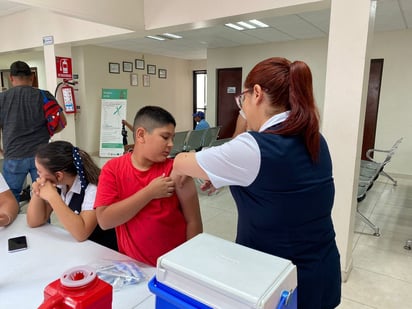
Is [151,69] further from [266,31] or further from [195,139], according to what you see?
[195,139]

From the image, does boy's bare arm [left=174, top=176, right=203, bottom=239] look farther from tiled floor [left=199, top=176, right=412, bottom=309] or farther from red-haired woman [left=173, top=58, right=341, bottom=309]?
tiled floor [left=199, top=176, right=412, bottom=309]

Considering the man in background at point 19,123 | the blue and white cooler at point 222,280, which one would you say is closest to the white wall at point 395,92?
the man in background at point 19,123

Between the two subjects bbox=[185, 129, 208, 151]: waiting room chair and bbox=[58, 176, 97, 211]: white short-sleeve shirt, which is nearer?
bbox=[58, 176, 97, 211]: white short-sleeve shirt

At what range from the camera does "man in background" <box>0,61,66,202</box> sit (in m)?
2.69

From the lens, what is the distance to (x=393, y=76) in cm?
534

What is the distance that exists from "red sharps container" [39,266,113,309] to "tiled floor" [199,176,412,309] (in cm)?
191

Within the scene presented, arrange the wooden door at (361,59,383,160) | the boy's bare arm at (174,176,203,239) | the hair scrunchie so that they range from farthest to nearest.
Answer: the wooden door at (361,59,383,160), the hair scrunchie, the boy's bare arm at (174,176,203,239)

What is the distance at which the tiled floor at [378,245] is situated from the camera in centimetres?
221

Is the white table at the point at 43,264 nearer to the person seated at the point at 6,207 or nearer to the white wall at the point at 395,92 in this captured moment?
the person seated at the point at 6,207

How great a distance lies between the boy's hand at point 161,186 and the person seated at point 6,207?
90cm

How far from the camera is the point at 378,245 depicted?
298 centimetres

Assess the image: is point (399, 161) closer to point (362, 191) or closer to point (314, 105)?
point (362, 191)

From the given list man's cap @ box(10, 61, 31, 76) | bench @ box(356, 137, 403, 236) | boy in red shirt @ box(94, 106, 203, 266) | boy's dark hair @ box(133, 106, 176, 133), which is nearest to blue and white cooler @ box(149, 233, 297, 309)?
boy in red shirt @ box(94, 106, 203, 266)

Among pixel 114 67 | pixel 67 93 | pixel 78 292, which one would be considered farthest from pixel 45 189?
pixel 114 67
